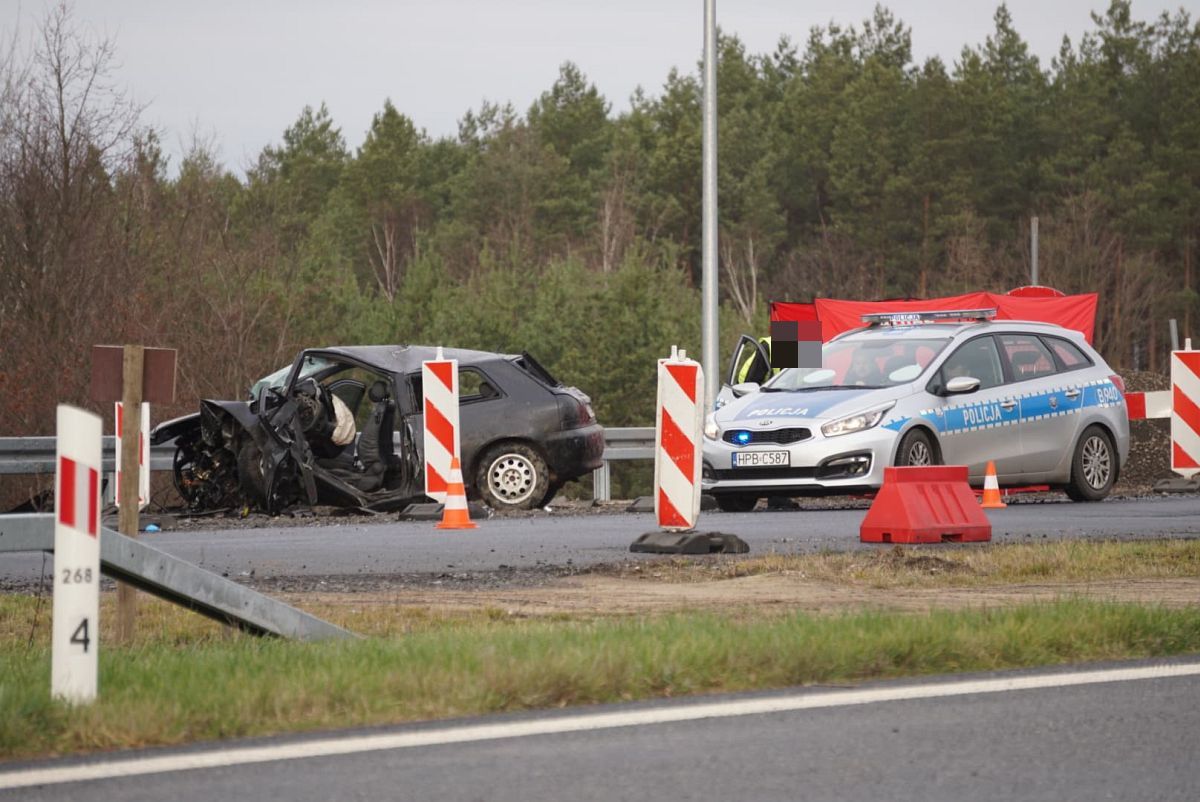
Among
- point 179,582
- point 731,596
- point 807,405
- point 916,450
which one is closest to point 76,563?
point 179,582

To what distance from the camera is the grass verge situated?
5.90 m

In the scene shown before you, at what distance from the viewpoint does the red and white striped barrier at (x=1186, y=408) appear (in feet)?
66.7

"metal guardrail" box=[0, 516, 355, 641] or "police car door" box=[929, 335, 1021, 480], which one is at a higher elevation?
"police car door" box=[929, 335, 1021, 480]

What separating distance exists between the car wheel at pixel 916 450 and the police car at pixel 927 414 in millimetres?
13

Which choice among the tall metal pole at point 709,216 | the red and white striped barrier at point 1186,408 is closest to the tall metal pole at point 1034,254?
the tall metal pole at point 709,216

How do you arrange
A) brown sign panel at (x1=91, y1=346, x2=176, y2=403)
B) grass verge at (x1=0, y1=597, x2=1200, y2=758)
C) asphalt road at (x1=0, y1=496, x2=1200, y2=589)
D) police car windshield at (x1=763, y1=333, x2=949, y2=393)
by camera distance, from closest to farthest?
grass verge at (x1=0, y1=597, x2=1200, y2=758) < brown sign panel at (x1=91, y1=346, x2=176, y2=403) < asphalt road at (x1=0, y1=496, x2=1200, y2=589) < police car windshield at (x1=763, y1=333, x2=949, y2=393)

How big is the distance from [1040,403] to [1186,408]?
295 centimetres

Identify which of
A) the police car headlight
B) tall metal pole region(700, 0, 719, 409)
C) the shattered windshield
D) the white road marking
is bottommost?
the white road marking

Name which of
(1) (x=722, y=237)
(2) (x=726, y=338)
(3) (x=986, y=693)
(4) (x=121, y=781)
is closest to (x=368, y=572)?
(3) (x=986, y=693)

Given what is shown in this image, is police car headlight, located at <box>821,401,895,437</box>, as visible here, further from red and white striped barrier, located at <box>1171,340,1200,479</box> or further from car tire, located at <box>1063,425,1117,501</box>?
red and white striped barrier, located at <box>1171,340,1200,479</box>

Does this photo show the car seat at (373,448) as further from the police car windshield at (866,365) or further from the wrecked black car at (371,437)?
the police car windshield at (866,365)

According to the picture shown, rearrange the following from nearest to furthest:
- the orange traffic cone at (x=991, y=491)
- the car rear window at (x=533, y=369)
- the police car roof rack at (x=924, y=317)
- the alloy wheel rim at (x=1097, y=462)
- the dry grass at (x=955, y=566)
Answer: the dry grass at (x=955, y=566) < the orange traffic cone at (x=991, y=491) < the car rear window at (x=533, y=369) < the alloy wheel rim at (x=1097, y=462) < the police car roof rack at (x=924, y=317)

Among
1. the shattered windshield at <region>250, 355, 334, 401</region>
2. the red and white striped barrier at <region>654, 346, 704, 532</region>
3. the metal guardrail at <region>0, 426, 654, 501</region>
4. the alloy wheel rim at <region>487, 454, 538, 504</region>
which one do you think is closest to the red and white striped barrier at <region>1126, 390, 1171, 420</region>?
the metal guardrail at <region>0, 426, 654, 501</region>

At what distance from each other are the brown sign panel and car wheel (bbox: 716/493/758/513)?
1013cm
